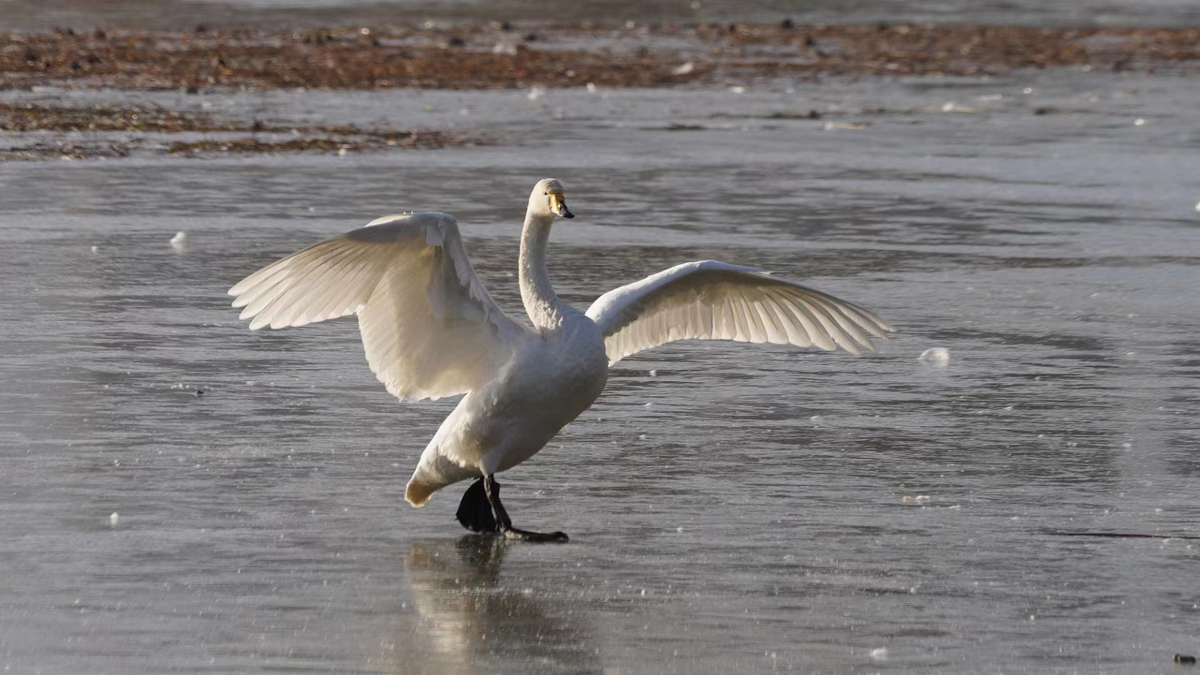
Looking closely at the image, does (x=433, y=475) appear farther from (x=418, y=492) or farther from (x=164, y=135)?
(x=164, y=135)

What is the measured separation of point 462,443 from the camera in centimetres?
659

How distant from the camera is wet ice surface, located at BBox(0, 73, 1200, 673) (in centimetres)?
547

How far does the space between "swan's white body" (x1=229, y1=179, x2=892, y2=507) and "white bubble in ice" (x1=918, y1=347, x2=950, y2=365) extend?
2.68m

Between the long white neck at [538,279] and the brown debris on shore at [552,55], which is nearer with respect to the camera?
the long white neck at [538,279]

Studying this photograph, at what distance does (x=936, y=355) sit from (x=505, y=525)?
11.6 feet

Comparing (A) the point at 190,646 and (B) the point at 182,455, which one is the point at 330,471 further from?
(A) the point at 190,646

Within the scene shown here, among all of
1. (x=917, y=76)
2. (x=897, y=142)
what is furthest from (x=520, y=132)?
(x=917, y=76)

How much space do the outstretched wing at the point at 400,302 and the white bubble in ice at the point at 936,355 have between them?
3.18 m

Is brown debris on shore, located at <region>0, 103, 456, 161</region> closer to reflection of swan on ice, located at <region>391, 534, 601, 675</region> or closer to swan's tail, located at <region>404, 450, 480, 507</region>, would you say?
swan's tail, located at <region>404, 450, 480, 507</region>

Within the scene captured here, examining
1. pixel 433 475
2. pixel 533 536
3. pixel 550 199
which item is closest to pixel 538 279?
pixel 550 199

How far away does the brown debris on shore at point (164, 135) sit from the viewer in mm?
15055

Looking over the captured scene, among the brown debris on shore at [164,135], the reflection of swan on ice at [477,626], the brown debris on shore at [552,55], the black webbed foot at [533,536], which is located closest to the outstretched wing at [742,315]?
the black webbed foot at [533,536]

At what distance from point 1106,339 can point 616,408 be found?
110 inches

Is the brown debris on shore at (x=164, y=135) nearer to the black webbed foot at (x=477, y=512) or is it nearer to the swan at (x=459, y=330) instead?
the swan at (x=459, y=330)
